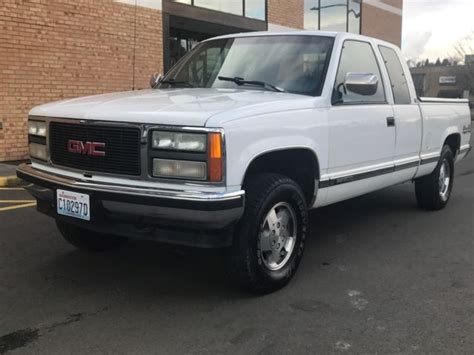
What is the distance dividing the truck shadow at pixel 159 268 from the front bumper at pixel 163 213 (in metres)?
0.44

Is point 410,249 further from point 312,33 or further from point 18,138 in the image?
point 18,138

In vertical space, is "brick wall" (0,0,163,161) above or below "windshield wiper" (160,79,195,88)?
above

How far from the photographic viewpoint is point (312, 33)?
4.95 meters

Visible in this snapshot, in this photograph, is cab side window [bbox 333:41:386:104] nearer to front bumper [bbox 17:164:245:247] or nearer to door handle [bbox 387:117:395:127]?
door handle [bbox 387:117:395:127]

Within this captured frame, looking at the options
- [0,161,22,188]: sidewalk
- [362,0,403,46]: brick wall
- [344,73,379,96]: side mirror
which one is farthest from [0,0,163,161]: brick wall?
[362,0,403,46]: brick wall

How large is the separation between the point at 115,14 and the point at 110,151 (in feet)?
28.1

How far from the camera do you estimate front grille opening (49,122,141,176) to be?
11.7ft

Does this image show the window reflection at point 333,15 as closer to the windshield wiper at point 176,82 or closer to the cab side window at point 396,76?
the cab side window at point 396,76

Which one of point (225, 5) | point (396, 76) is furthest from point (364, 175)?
point (225, 5)

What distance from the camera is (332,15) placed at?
749 inches

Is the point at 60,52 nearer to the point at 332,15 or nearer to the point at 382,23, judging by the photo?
the point at 332,15

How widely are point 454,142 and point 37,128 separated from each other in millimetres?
5323

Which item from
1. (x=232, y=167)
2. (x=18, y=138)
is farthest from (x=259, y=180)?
(x=18, y=138)

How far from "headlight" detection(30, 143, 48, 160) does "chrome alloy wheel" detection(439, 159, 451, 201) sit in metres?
4.77
